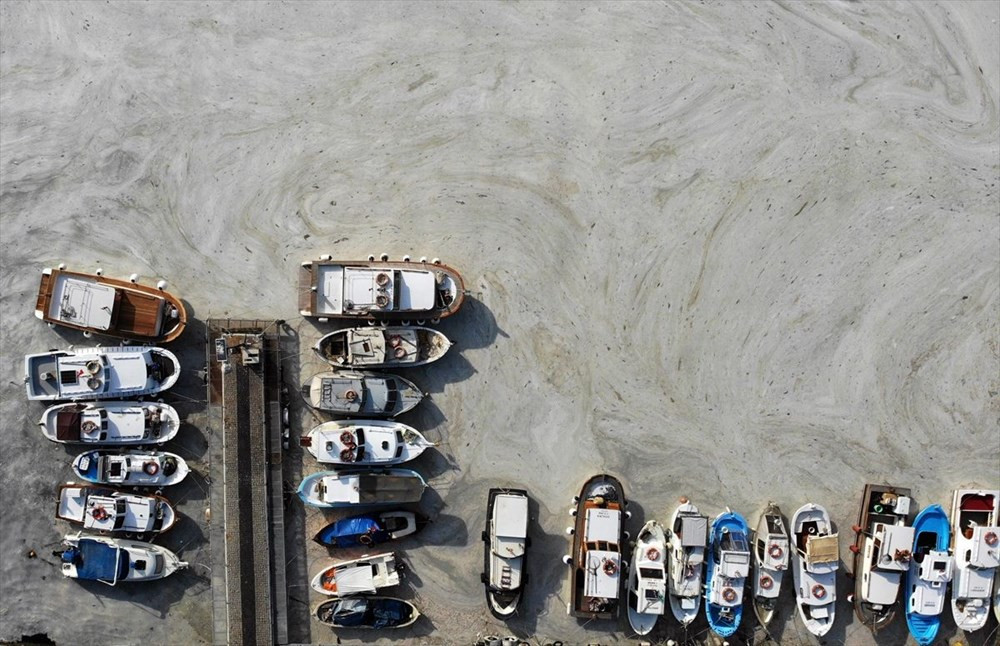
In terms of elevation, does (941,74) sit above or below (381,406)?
above

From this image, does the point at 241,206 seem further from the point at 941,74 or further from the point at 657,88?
the point at 941,74

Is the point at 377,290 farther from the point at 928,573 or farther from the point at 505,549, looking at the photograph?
the point at 928,573

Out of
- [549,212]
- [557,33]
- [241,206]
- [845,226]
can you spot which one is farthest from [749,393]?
[241,206]

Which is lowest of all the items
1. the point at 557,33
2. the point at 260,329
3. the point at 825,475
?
the point at 825,475

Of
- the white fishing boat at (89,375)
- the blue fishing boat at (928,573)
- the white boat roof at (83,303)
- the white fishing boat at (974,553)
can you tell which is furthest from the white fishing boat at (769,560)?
the white boat roof at (83,303)

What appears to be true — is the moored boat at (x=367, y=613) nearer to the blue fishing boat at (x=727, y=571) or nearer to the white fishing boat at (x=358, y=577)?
the white fishing boat at (x=358, y=577)

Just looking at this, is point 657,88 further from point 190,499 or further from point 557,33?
point 190,499
